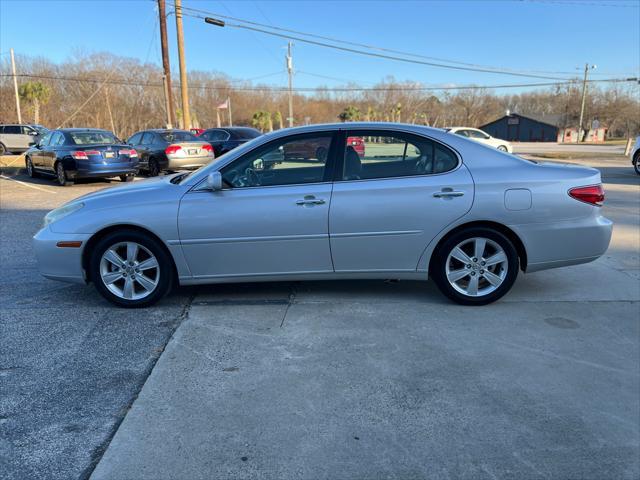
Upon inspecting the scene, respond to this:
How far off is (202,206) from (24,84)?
182 feet

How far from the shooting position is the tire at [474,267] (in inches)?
174

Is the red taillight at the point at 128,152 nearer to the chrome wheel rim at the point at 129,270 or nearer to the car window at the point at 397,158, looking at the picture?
the chrome wheel rim at the point at 129,270

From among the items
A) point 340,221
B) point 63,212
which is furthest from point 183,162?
point 340,221

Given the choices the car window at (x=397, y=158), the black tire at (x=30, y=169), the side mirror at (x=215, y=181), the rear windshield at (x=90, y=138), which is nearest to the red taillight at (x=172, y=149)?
the rear windshield at (x=90, y=138)

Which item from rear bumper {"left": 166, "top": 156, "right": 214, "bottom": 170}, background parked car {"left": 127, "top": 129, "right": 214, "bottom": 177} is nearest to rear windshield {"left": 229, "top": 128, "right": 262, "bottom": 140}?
background parked car {"left": 127, "top": 129, "right": 214, "bottom": 177}

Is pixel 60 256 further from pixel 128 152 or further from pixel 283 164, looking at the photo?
pixel 128 152

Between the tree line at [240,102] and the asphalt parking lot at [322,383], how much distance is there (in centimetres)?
4483

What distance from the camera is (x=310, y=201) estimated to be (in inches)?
170

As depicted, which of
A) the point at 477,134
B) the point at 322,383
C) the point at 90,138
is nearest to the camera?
the point at 322,383

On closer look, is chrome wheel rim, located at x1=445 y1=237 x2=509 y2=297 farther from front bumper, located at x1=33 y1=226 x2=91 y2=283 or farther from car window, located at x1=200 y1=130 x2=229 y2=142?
car window, located at x1=200 y1=130 x2=229 y2=142

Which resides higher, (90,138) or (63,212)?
(90,138)

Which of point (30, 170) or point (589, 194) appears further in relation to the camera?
point (30, 170)

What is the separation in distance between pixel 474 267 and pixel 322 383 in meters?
1.96

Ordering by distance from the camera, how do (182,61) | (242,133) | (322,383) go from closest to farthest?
1. (322,383)
2. (242,133)
3. (182,61)
